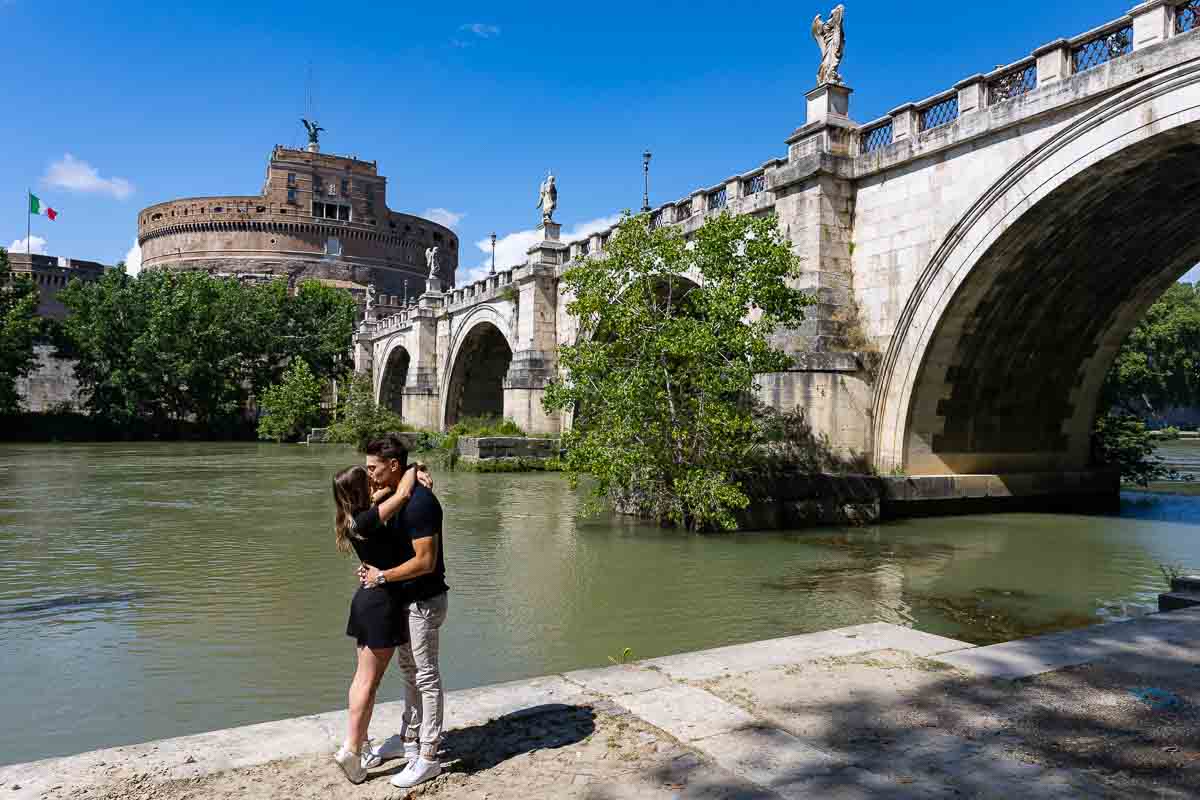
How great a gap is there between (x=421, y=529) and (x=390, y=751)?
0.92m

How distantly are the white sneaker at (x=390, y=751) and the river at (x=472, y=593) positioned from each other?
177 cm

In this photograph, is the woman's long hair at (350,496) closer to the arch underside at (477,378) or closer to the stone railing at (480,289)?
the stone railing at (480,289)

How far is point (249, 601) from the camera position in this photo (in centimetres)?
810

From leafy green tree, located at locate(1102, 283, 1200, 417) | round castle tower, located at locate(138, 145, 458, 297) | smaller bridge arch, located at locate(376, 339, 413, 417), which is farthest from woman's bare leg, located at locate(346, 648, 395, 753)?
round castle tower, located at locate(138, 145, 458, 297)

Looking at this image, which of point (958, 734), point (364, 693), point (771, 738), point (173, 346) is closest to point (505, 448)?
point (364, 693)

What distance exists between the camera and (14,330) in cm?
4228

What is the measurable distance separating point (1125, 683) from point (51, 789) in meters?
4.58

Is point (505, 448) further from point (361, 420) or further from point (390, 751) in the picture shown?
point (390, 751)

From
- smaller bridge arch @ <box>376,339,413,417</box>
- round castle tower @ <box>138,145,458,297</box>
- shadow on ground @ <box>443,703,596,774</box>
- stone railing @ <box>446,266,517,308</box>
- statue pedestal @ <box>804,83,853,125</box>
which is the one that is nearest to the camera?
shadow on ground @ <box>443,703,596,774</box>

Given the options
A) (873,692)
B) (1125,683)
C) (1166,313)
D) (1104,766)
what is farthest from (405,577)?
(1166,313)

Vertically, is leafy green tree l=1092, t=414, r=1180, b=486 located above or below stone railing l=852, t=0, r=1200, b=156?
below

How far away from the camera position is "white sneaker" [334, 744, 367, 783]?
3.35 m

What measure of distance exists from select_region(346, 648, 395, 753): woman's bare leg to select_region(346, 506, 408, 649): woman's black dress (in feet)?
0.14

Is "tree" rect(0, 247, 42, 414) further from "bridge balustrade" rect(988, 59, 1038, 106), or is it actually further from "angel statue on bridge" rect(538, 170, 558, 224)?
"bridge balustrade" rect(988, 59, 1038, 106)
